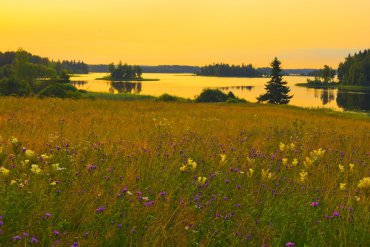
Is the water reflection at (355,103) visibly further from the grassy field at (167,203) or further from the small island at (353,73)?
the grassy field at (167,203)

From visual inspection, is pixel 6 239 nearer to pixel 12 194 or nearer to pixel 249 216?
pixel 12 194

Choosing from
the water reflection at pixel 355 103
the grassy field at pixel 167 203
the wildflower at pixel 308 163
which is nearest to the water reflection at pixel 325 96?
the water reflection at pixel 355 103

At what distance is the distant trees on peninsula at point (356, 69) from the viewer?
137913 mm

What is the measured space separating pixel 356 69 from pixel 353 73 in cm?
192

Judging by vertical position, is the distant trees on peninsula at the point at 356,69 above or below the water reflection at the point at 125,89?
above

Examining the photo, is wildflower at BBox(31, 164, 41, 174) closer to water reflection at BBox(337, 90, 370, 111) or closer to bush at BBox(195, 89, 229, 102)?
bush at BBox(195, 89, 229, 102)

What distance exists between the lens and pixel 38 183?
160 inches

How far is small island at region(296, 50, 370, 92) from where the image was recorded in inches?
5397

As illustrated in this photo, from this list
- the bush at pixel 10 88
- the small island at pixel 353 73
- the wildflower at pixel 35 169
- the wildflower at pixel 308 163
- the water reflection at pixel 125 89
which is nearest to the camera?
the wildflower at pixel 35 169

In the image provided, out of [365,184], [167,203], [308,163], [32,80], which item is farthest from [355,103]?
[167,203]

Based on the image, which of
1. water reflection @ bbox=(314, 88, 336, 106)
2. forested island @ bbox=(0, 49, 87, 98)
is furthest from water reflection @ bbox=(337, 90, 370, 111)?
forested island @ bbox=(0, 49, 87, 98)

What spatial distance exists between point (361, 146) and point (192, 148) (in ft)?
16.0

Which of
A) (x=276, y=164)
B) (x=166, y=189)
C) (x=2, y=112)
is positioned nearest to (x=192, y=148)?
(x=276, y=164)

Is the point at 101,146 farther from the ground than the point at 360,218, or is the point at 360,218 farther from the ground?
the point at 101,146
